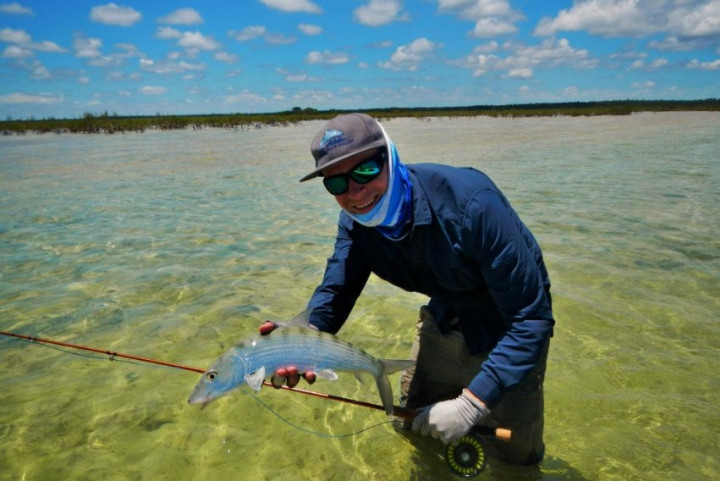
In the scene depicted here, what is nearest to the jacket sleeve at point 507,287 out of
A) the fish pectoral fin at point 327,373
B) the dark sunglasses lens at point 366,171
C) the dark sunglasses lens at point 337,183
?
the dark sunglasses lens at point 366,171

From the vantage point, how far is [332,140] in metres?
2.57

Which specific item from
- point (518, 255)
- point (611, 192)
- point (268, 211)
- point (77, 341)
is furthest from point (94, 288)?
point (611, 192)

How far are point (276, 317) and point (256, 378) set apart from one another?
3.37m

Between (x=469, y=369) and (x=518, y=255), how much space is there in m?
1.09

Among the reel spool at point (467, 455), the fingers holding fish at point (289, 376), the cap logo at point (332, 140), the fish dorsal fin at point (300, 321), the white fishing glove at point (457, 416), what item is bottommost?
the reel spool at point (467, 455)

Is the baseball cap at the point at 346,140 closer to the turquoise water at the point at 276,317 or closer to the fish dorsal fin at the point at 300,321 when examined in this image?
the fish dorsal fin at the point at 300,321

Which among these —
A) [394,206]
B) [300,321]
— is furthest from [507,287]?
[300,321]

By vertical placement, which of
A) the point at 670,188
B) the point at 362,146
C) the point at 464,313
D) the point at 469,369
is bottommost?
the point at 670,188

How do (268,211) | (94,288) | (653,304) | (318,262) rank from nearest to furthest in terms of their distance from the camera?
(653,304), (94,288), (318,262), (268,211)

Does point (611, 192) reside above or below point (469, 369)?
below

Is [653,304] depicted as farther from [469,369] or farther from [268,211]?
[268,211]

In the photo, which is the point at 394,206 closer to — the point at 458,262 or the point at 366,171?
the point at 366,171

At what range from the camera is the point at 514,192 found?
1380 centimetres

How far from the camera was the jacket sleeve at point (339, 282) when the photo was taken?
131 inches
